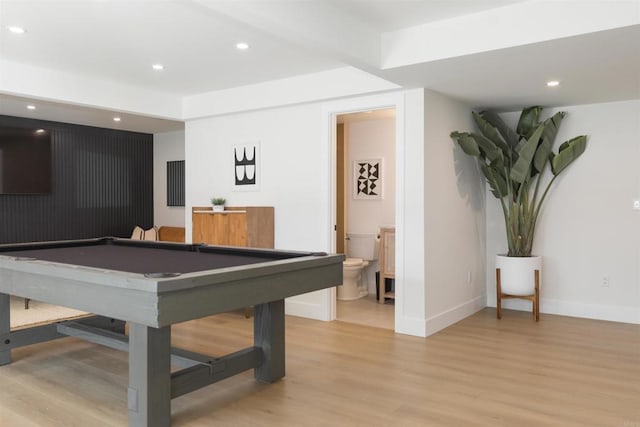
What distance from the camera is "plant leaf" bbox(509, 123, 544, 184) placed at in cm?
485

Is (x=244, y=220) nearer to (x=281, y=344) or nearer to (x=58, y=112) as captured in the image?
(x=281, y=344)

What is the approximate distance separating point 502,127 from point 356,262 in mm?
2232

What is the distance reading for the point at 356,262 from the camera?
612 centimetres

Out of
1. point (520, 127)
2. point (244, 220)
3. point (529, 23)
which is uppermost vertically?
point (529, 23)

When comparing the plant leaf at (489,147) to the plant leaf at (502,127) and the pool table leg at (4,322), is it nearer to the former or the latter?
the plant leaf at (502,127)

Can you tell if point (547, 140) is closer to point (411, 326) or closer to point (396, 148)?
point (396, 148)

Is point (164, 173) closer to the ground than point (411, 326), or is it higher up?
higher up

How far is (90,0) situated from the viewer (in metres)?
3.18

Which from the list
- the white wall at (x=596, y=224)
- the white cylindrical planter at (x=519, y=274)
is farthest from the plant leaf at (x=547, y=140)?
the white cylindrical planter at (x=519, y=274)

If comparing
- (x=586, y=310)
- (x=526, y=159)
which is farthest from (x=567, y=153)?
(x=586, y=310)

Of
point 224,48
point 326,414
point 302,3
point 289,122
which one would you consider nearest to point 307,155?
point 289,122

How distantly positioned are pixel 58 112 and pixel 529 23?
5.58 meters

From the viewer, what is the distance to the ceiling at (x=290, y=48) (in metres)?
3.19

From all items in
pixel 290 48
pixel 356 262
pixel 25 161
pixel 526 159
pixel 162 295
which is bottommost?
pixel 356 262
